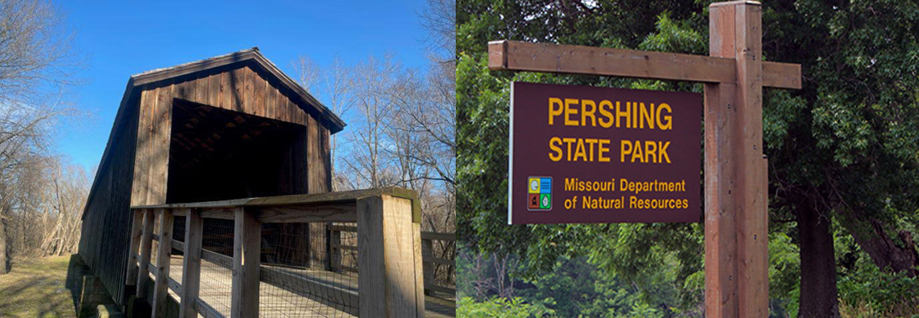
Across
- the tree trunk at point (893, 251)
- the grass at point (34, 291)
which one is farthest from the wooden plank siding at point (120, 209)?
the tree trunk at point (893, 251)

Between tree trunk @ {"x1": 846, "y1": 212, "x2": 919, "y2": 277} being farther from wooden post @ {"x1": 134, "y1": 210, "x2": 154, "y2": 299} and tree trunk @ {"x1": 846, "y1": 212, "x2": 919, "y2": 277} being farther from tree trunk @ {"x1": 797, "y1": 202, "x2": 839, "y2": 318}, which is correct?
wooden post @ {"x1": 134, "y1": 210, "x2": 154, "y2": 299}

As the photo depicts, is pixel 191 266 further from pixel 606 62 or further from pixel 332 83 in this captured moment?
pixel 332 83

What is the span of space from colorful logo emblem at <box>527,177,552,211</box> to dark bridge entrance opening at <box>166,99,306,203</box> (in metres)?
8.38

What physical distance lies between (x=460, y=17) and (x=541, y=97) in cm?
1178

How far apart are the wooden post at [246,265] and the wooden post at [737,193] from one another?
7.49 feet

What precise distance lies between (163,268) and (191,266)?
5.68ft

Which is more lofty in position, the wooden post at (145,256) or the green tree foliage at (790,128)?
the green tree foliage at (790,128)

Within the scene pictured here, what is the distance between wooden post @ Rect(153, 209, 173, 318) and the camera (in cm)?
564

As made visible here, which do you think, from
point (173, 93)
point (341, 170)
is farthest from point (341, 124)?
point (341, 170)

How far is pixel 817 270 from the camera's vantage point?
400 inches

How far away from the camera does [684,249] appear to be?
13.2 meters

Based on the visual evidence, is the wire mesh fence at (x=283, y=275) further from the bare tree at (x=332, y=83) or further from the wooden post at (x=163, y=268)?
the bare tree at (x=332, y=83)

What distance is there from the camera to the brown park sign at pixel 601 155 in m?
3.03

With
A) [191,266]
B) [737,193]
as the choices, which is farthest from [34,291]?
[737,193]
